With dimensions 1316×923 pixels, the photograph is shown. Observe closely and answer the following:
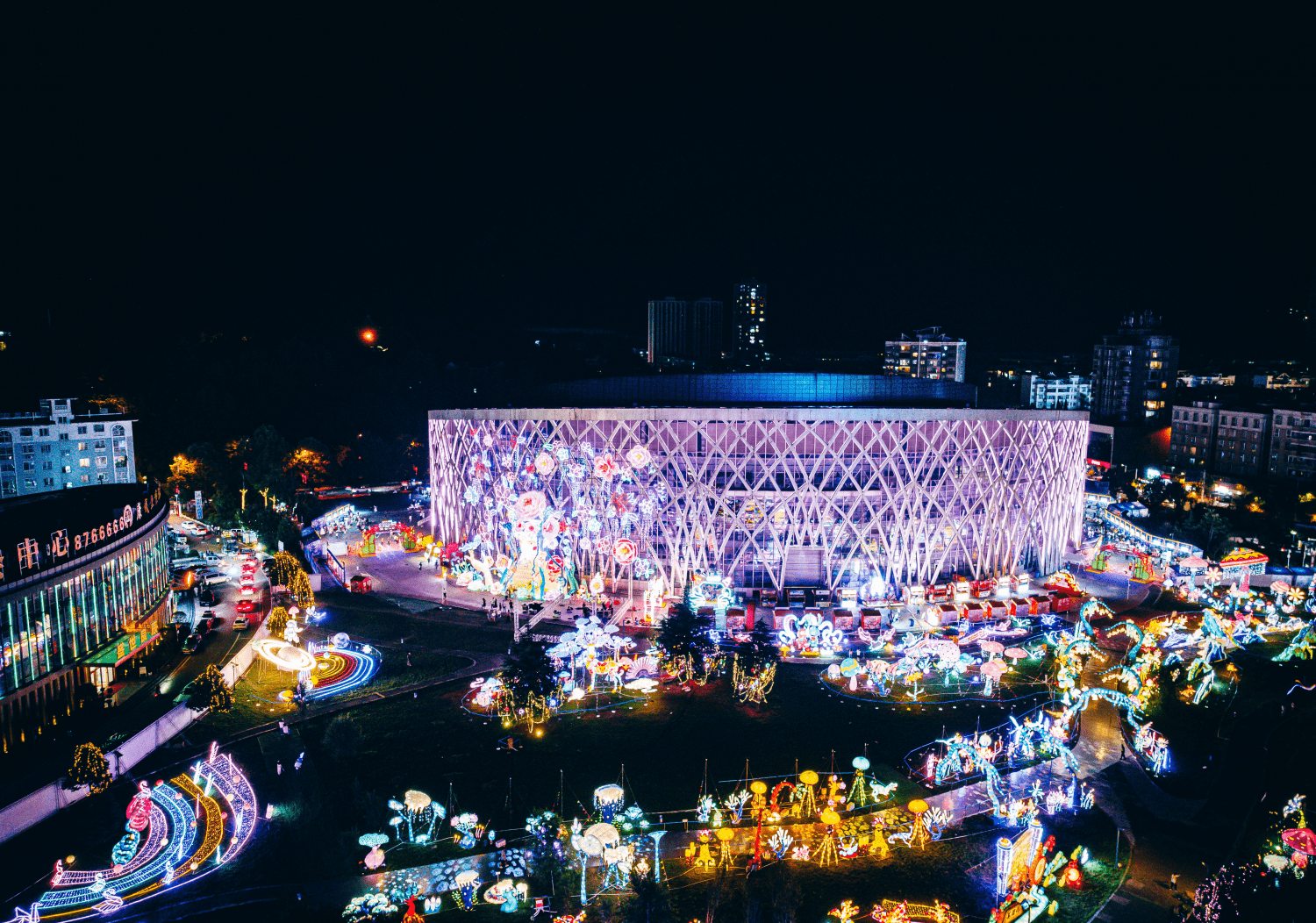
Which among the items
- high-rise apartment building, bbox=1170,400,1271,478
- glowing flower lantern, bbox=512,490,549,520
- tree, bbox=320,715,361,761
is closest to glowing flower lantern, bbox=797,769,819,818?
tree, bbox=320,715,361,761

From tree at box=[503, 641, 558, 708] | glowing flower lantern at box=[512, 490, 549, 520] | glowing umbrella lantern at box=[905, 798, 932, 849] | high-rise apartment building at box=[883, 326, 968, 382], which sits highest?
high-rise apartment building at box=[883, 326, 968, 382]

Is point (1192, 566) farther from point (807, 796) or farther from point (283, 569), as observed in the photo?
point (283, 569)

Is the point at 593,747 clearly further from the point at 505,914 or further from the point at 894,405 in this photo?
the point at 894,405

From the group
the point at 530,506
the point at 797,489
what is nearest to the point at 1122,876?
the point at 797,489

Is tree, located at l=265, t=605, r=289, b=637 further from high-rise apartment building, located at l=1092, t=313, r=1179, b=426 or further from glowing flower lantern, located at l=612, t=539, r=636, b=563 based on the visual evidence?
high-rise apartment building, located at l=1092, t=313, r=1179, b=426

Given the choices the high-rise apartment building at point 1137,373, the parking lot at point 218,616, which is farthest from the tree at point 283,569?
the high-rise apartment building at point 1137,373

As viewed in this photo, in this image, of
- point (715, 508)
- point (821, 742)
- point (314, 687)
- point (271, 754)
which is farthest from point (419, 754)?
point (715, 508)
